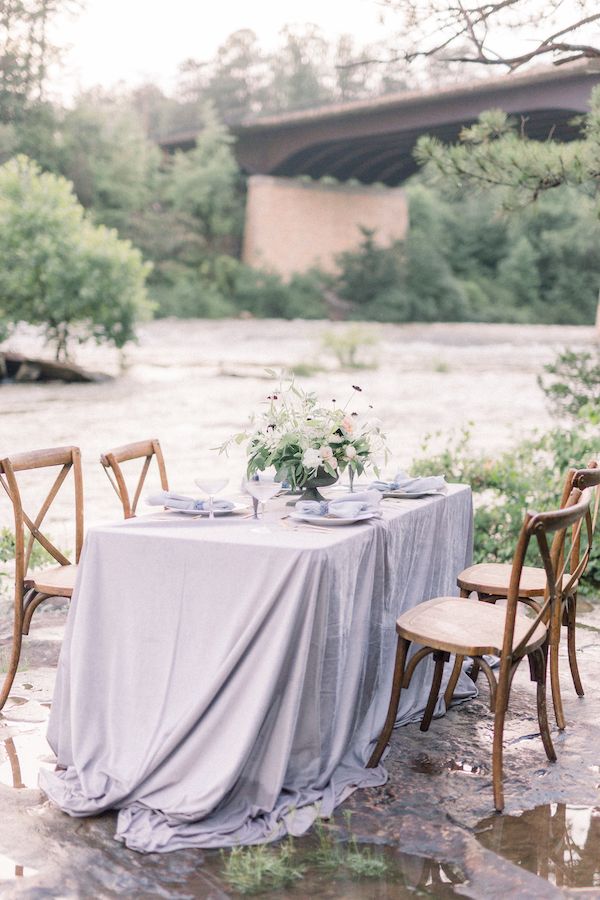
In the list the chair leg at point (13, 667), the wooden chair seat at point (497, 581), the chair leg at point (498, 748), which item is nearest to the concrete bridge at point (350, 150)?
the wooden chair seat at point (497, 581)

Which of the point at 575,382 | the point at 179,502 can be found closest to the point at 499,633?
the point at 179,502

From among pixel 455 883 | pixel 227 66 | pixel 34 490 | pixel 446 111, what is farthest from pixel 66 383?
pixel 227 66

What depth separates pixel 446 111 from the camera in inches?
887

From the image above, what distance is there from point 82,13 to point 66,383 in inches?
625

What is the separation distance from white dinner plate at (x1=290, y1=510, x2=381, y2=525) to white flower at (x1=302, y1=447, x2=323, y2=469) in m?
0.19

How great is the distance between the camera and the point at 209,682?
2896 millimetres

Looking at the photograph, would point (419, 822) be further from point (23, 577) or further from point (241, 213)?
point (241, 213)

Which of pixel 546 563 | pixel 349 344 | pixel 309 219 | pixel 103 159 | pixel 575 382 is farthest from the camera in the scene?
pixel 309 219

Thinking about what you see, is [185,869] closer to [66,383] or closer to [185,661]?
[185,661]

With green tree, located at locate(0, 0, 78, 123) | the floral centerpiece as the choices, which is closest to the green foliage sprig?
the floral centerpiece

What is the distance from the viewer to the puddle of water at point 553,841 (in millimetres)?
2689

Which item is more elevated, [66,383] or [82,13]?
[82,13]

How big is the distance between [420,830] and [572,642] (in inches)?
52.0

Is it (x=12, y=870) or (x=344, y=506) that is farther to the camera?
(x=344, y=506)
